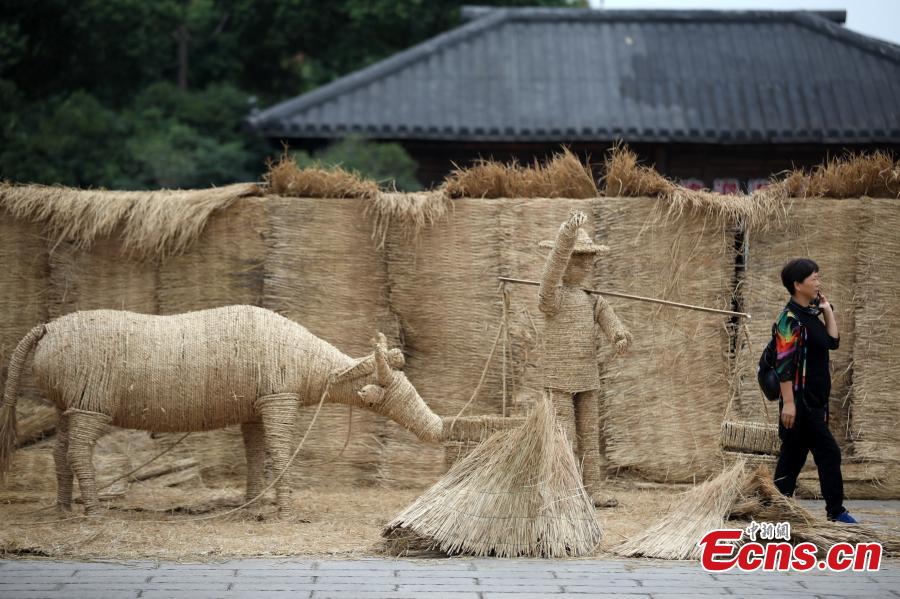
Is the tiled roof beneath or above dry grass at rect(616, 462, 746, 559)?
above

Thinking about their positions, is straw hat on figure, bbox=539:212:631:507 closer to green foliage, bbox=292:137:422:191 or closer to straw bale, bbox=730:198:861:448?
straw bale, bbox=730:198:861:448

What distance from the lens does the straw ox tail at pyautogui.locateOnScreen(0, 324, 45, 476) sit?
8.16m

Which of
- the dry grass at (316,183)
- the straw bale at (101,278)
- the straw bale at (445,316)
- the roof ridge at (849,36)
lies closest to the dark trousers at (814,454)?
the straw bale at (445,316)

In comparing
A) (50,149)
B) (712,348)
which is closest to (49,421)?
(712,348)

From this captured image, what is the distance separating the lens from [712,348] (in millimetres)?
9586

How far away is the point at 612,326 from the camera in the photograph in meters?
8.61

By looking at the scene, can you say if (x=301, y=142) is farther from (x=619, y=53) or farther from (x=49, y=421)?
(x=49, y=421)

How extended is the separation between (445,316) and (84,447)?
308 cm

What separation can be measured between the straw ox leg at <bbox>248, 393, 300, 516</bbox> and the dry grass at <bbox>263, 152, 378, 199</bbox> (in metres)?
2.22

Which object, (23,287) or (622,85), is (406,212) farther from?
(622,85)

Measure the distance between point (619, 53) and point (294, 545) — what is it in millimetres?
10774

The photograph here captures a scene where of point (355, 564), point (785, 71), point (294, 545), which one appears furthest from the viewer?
point (785, 71)

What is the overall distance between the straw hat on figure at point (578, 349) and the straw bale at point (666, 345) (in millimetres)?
847

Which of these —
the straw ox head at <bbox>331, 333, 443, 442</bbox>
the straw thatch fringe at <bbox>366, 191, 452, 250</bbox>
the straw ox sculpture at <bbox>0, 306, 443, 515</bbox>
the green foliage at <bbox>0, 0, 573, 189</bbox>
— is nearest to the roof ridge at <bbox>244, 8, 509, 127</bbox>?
the green foliage at <bbox>0, 0, 573, 189</bbox>
